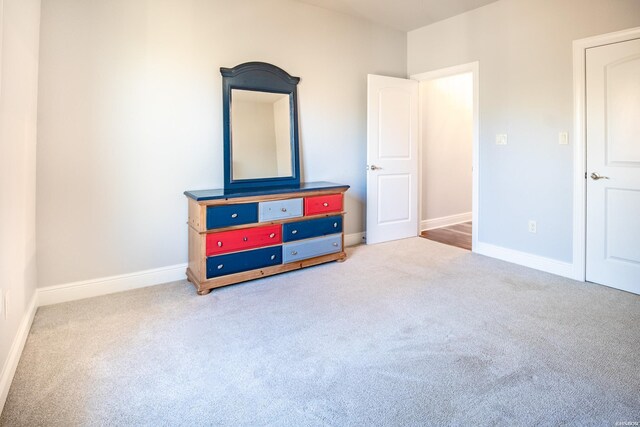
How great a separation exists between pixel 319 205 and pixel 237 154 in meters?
0.92

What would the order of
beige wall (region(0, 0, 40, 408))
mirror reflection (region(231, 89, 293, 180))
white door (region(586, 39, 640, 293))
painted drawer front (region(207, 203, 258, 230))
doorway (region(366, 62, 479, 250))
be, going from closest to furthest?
beige wall (region(0, 0, 40, 408))
white door (region(586, 39, 640, 293))
painted drawer front (region(207, 203, 258, 230))
mirror reflection (region(231, 89, 293, 180))
doorway (region(366, 62, 479, 250))

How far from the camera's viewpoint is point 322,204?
367 cm

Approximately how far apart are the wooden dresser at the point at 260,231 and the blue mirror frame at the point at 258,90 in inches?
7.6

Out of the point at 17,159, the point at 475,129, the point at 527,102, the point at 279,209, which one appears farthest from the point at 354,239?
the point at 17,159

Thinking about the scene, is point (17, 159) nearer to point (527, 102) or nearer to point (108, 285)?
point (108, 285)

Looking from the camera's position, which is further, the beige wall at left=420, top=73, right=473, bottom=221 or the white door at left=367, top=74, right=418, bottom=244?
the beige wall at left=420, top=73, right=473, bottom=221

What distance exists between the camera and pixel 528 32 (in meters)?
3.52

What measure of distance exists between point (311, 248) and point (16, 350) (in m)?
2.26

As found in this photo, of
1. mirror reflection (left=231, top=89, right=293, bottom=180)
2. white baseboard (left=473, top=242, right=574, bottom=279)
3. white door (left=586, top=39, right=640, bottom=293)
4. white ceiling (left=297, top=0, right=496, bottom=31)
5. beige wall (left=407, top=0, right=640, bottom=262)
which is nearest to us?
white door (left=586, top=39, right=640, bottom=293)

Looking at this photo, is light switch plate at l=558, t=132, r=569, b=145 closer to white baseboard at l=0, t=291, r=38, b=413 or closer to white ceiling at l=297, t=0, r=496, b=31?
white ceiling at l=297, t=0, r=496, b=31

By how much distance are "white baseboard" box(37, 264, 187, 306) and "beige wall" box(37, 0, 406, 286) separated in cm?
6

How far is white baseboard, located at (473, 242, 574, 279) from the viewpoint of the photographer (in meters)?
3.38

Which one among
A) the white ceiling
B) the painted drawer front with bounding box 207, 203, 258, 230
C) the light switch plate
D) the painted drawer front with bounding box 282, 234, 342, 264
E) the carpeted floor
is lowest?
the carpeted floor

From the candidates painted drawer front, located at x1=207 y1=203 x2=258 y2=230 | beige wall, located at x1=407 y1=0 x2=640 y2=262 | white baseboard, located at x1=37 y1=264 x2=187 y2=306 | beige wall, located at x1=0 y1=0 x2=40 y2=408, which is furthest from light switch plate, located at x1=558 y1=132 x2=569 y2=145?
beige wall, located at x1=0 y1=0 x2=40 y2=408
